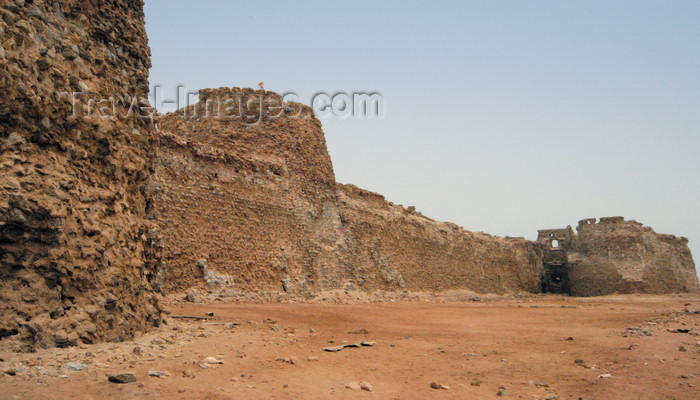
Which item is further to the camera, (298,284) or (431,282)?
(431,282)

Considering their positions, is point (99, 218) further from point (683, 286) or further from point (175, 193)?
point (683, 286)

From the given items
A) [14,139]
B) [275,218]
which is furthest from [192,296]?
[14,139]

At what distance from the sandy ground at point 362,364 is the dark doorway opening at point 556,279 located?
75.8 feet

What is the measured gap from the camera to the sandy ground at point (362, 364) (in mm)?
3678

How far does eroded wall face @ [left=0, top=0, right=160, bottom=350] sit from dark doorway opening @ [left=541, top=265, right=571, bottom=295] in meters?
28.9

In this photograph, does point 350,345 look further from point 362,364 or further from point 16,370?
point 16,370

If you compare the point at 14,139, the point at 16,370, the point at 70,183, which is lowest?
the point at 16,370

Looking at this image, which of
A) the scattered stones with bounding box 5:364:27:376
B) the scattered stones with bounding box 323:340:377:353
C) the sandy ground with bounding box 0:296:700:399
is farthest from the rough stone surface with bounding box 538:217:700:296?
the scattered stones with bounding box 5:364:27:376

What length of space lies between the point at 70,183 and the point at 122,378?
6.40ft

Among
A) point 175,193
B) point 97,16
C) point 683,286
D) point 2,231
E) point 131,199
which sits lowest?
point 683,286

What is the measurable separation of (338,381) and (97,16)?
15.5 ft

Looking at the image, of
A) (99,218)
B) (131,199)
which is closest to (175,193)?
(131,199)

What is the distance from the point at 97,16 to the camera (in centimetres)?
547

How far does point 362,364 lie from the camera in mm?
5227
